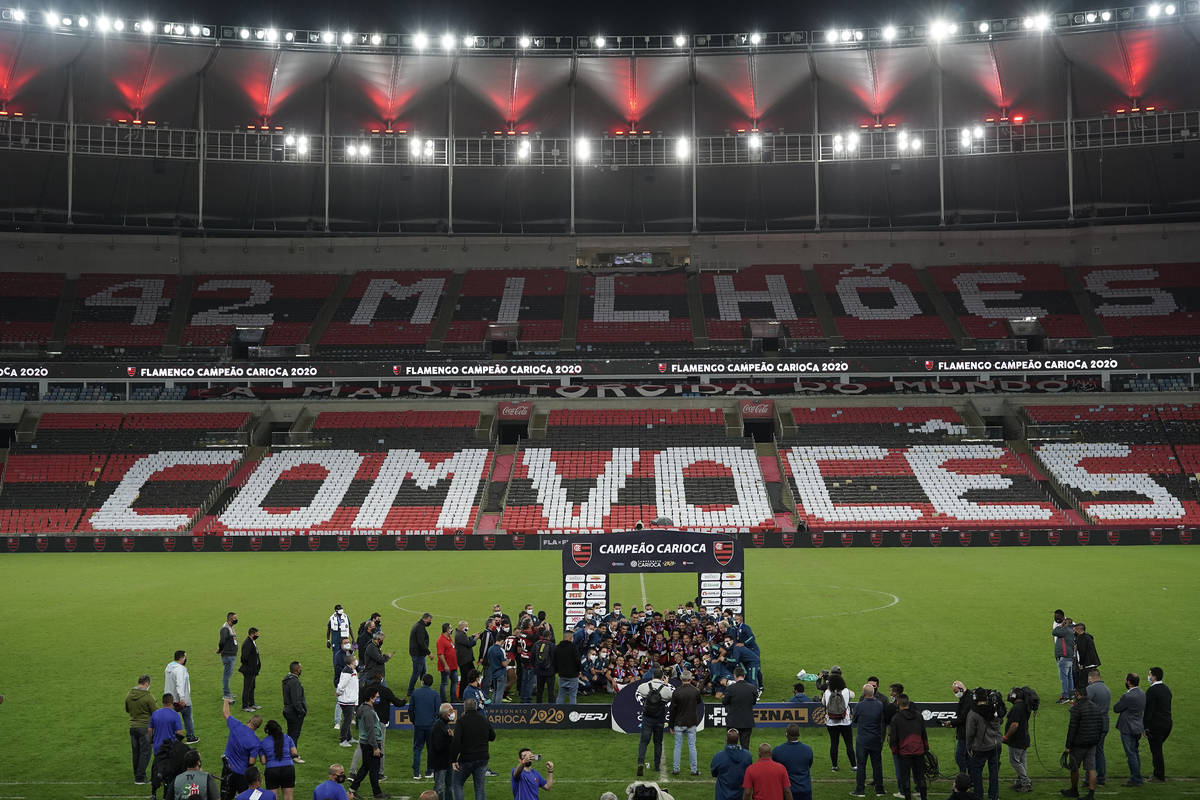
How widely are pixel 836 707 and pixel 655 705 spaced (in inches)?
105

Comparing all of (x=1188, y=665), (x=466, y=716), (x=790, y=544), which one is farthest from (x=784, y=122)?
(x=466, y=716)

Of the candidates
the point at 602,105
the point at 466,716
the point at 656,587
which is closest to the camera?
the point at 466,716

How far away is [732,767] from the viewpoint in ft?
41.2

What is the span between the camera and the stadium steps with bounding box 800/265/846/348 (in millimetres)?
63844

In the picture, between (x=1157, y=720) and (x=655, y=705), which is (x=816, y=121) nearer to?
(x=1157, y=720)

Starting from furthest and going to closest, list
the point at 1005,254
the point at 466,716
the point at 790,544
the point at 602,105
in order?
the point at 1005,254 → the point at 602,105 → the point at 790,544 → the point at 466,716

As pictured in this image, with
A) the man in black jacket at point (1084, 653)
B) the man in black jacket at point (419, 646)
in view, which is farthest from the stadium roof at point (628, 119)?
the man in black jacket at point (419, 646)

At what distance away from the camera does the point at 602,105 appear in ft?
212

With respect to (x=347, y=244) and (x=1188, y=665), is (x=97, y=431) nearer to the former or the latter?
(x=347, y=244)

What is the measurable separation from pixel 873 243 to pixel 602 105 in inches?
824

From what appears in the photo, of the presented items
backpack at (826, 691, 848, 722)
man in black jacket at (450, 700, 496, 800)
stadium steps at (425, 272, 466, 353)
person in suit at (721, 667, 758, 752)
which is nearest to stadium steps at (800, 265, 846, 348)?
stadium steps at (425, 272, 466, 353)

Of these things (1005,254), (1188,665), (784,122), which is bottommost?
(1188,665)

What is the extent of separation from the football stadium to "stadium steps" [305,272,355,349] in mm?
367

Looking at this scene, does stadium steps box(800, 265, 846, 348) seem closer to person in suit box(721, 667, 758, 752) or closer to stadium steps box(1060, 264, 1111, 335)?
stadium steps box(1060, 264, 1111, 335)
